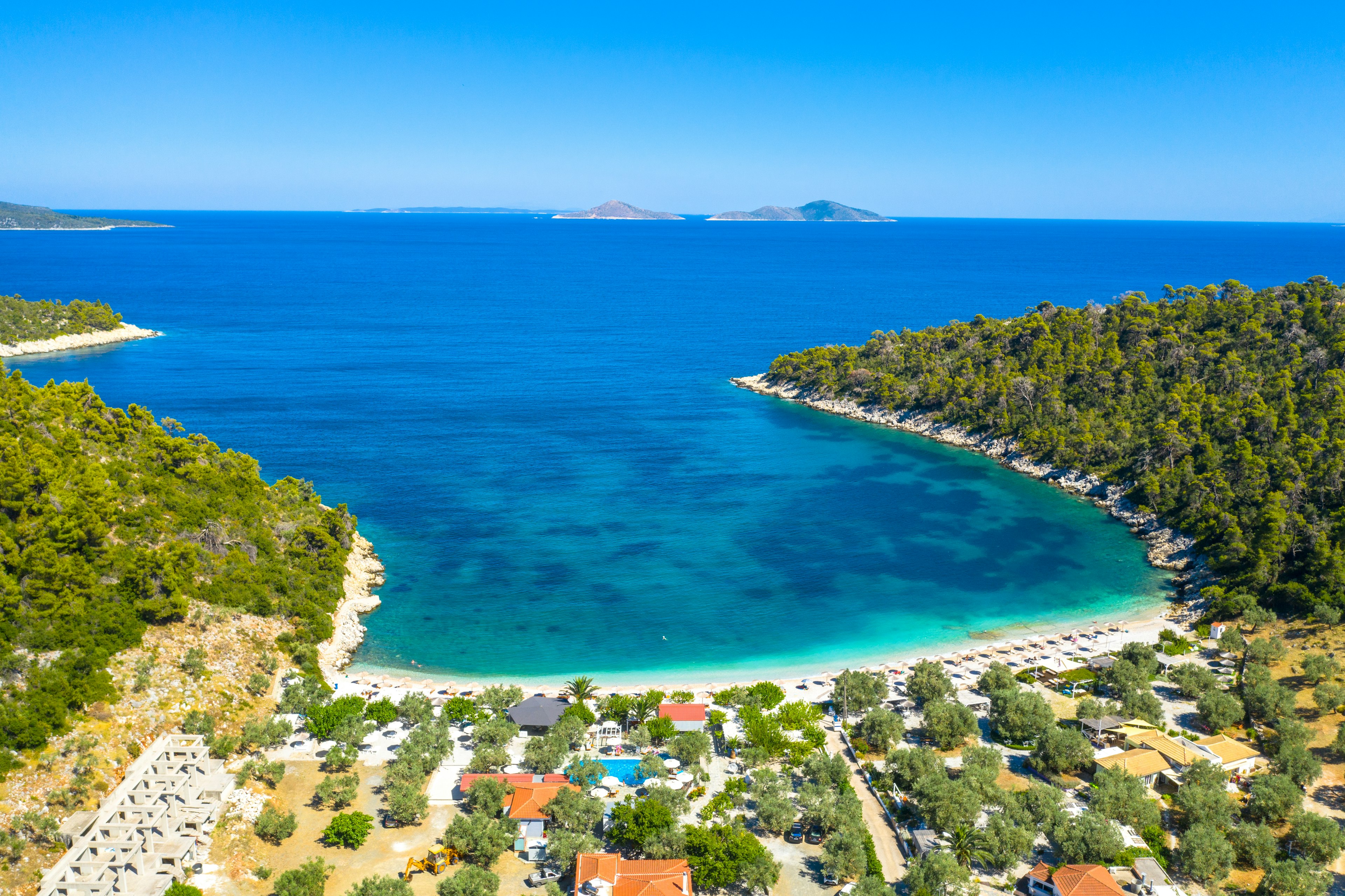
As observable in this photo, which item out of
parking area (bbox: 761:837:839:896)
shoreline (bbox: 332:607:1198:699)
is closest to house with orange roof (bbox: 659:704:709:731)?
shoreline (bbox: 332:607:1198:699)

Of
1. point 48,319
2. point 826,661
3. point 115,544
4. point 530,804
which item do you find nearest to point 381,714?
point 530,804

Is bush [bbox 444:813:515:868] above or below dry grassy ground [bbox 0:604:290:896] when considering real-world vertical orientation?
below

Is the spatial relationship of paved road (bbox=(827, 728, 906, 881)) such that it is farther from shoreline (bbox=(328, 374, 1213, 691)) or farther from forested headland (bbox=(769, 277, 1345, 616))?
forested headland (bbox=(769, 277, 1345, 616))

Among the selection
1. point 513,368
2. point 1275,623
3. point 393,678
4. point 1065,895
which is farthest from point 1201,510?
point 513,368

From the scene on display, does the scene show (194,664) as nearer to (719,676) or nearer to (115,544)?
(115,544)

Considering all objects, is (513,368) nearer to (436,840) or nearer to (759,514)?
(759,514)

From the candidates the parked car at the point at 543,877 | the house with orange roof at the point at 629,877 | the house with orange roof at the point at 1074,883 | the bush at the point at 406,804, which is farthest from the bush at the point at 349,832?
the house with orange roof at the point at 1074,883
